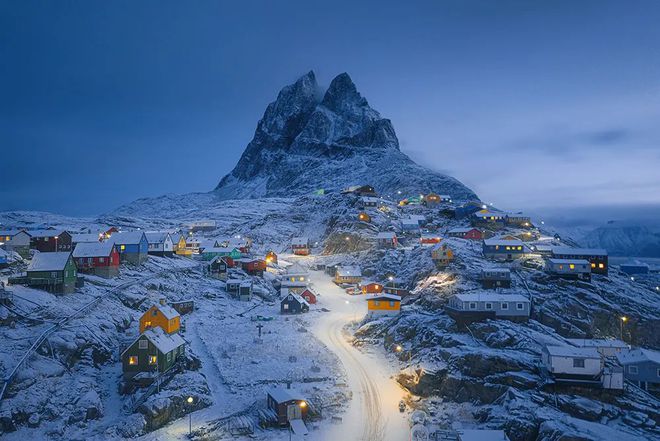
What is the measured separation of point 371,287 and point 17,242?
243ft

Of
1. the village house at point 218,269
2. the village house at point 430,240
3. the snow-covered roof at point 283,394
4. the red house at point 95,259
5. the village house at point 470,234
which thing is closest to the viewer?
the snow-covered roof at point 283,394

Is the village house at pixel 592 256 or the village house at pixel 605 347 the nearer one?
the village house at pixel 605 347

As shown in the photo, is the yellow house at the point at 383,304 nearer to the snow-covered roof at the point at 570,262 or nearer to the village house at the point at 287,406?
the snow-covered roof at the point at 570,262

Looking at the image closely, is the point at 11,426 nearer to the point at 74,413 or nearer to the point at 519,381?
→ the point at 74,413

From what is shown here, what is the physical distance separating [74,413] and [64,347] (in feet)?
30.0

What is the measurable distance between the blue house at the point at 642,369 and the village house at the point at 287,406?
44768mm

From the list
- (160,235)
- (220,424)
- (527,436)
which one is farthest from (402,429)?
(160,235)

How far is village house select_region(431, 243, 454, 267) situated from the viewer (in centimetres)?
9094

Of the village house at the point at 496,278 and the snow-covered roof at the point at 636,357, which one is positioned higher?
the village house at the point at 496,278

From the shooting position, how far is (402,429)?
1892 inches

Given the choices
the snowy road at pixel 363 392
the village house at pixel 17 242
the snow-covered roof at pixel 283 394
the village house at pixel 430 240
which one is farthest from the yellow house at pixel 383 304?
the village house at pixel 17 242

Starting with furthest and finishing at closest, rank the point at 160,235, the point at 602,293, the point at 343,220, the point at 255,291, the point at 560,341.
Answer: the point at 343,220 < the point at 160,235 < the point at 255,291 < the point at 602,293 < the point at 560,341

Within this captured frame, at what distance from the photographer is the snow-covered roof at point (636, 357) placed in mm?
59594

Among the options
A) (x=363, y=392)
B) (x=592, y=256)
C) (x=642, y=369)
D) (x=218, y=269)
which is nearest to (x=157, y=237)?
(x=218, y=269)
